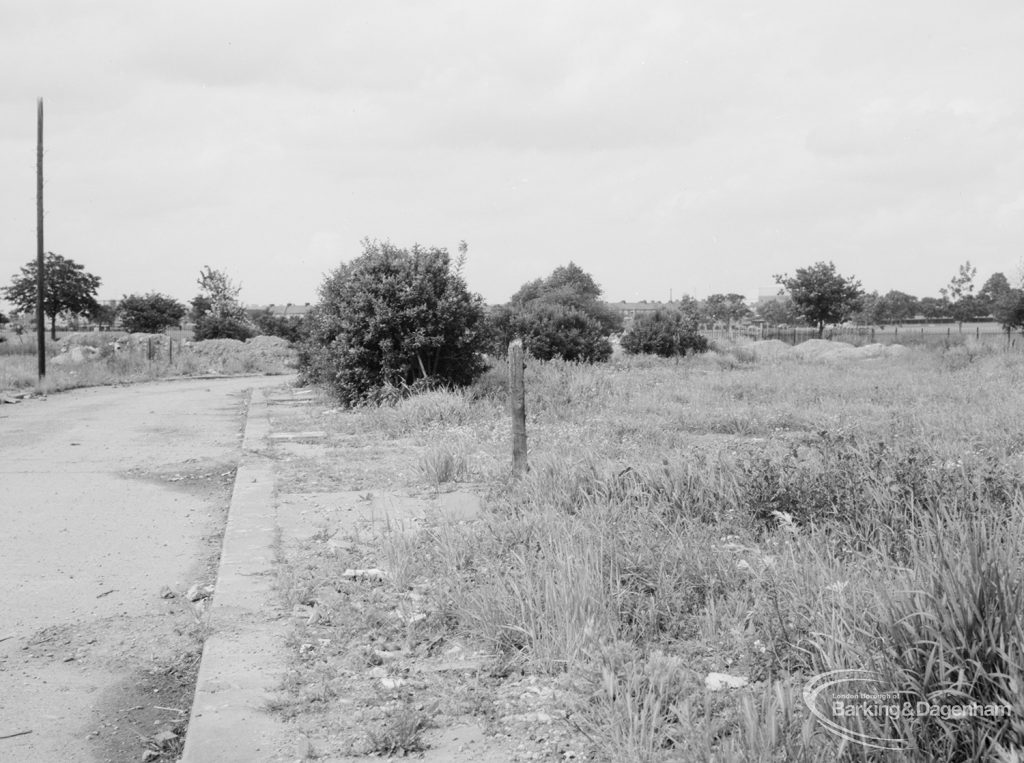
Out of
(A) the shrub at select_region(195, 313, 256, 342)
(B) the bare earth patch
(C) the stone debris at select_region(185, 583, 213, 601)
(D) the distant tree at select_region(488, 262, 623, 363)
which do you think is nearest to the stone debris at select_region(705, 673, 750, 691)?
(B) the bare earth patch

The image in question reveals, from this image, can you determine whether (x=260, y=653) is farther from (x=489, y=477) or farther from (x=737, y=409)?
(x=737, y=409)

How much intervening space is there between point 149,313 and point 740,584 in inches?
2205

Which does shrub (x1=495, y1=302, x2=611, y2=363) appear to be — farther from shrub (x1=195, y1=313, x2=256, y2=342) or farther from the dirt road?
shrub (x1=195, y1=313, x2=256, y2=342)

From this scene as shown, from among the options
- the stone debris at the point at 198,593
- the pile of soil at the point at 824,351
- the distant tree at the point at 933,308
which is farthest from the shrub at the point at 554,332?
the distant tree at the point at 933,308

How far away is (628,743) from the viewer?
8.14 feet

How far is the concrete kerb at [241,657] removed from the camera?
289 centimetres

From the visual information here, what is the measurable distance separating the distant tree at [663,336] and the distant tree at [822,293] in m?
23.2

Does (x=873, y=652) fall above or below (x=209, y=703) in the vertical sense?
above

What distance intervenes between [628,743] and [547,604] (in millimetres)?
980

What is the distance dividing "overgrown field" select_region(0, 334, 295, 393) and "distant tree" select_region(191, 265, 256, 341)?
502 cm

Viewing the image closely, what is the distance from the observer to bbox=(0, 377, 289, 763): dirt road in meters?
3.30

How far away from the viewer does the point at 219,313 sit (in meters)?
46.4

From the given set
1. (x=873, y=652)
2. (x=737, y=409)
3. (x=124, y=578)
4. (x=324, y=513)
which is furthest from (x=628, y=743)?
(x=737, y=409)

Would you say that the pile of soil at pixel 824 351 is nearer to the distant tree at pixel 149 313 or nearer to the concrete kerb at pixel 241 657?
the concrete kerb at pixel 241 657
